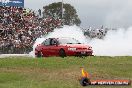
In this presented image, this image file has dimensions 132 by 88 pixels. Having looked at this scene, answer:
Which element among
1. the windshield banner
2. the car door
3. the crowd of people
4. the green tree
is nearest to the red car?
the car door

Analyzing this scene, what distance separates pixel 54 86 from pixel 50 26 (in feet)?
114

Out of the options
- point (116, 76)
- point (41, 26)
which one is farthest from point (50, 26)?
point (116, 76)

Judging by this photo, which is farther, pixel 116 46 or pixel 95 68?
pixel 116 46

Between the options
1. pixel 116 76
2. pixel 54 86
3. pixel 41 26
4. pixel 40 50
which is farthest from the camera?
pixel 41 26

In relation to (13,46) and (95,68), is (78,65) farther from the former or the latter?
(13,46)

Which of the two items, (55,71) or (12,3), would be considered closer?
(55,71)

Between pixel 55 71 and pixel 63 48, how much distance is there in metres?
9.42

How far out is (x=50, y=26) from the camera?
159 ft

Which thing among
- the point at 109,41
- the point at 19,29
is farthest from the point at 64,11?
the point at 109,41

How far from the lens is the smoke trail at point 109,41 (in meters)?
36.9

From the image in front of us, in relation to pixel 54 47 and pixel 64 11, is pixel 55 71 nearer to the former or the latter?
pixel 54 47

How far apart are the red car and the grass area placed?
483 cm

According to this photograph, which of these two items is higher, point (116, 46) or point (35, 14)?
point (35, 14)

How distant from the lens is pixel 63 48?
2695cm
